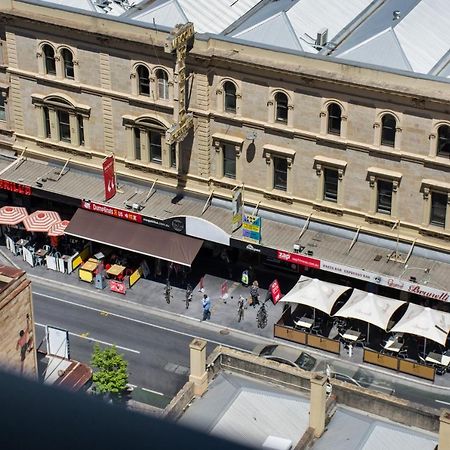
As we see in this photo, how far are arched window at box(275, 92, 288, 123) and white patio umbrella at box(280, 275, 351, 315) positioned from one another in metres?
8.41

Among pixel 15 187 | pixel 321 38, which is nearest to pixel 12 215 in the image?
pixel 15 187

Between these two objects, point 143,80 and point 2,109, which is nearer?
point 143,80

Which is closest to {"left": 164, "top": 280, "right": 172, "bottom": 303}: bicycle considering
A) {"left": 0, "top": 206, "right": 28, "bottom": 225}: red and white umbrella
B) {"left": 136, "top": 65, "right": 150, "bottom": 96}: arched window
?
{"left": 0, "top": 206, "right": 28, "bottom": 225}: red and white umbrella

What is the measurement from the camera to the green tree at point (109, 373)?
40219 mm

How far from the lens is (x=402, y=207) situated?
4581 cm

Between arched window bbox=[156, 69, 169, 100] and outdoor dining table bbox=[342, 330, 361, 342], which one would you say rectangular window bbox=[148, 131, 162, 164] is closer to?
arched window bbox=[156, 69, 169, 100]

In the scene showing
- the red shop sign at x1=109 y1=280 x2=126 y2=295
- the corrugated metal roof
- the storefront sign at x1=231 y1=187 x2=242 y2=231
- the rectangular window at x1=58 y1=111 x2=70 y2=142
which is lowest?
the corrugated metal roof

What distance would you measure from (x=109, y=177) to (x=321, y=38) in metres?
14.0

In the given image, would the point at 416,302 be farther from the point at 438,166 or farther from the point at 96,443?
the point at 96,443

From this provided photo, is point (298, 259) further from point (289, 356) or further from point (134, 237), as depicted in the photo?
point (134, 237)

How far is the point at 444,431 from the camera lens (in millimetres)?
27406

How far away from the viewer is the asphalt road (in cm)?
4409

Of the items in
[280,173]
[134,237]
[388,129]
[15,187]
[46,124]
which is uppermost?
[388,129]

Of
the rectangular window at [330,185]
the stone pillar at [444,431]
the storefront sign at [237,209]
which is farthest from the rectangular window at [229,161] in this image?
the stone pillar at [444,431]
